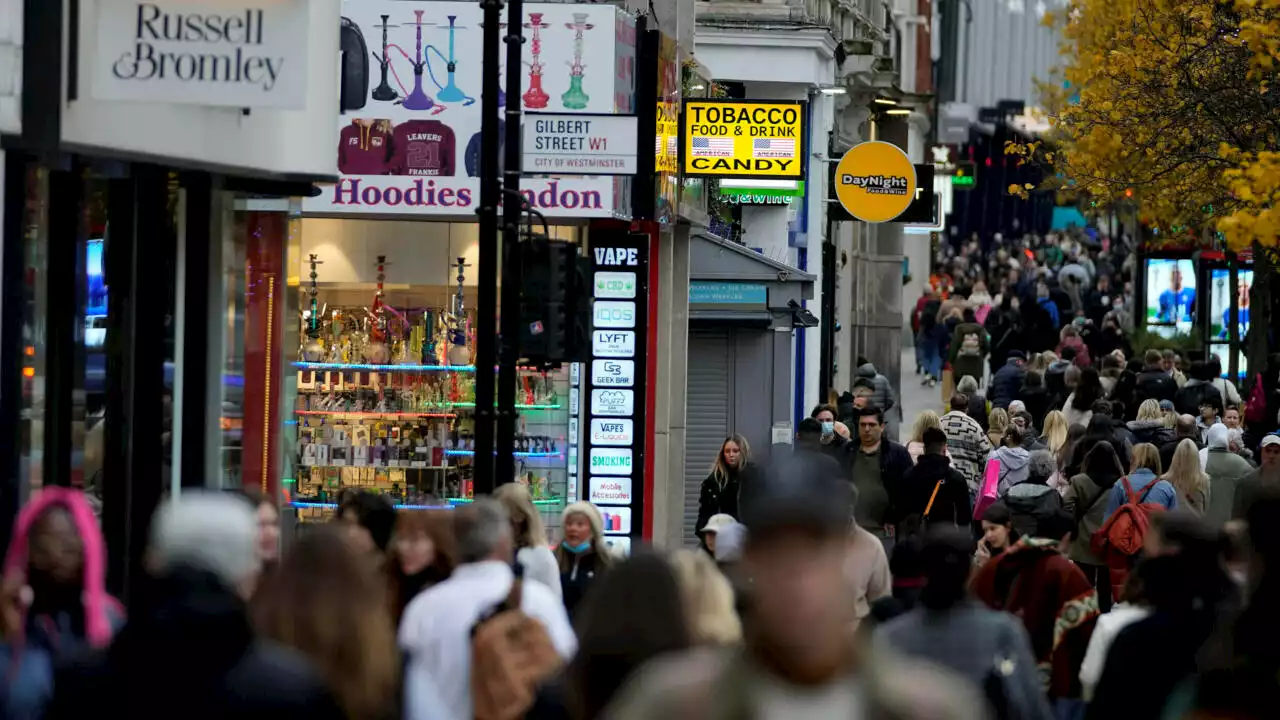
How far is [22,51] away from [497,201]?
130 inches

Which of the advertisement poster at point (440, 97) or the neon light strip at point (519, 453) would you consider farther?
the neon light strip at point (519, 453)

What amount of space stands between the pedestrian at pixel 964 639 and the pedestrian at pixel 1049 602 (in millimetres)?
1780

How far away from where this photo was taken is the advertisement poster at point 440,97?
740 inches

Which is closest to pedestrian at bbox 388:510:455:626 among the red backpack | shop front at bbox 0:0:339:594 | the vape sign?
shop front at bbox 0:0:339:594

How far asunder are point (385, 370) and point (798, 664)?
48.3 ft

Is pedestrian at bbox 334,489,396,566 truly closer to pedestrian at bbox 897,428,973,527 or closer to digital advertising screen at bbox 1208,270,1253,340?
pedestrian at bbox 897,428,973,527

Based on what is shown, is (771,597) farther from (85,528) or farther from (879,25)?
(879,25)

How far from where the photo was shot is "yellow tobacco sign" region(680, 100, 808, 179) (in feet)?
74.0

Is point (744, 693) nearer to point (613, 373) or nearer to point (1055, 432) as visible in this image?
point (613, 373)

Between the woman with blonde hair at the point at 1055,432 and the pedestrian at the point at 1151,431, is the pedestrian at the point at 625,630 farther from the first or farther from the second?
the pedestrian at the point at 1151,431

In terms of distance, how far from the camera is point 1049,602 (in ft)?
33.1

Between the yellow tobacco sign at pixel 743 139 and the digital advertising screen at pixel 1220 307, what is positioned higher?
the yellow tobacco sign at pixel 743 139

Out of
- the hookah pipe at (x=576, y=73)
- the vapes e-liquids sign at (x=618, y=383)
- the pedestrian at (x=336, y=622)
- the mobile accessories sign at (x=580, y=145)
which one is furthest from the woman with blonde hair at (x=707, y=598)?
the vapes e-liquids sign at (x=618, y=383)

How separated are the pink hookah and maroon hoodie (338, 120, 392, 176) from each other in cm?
114
